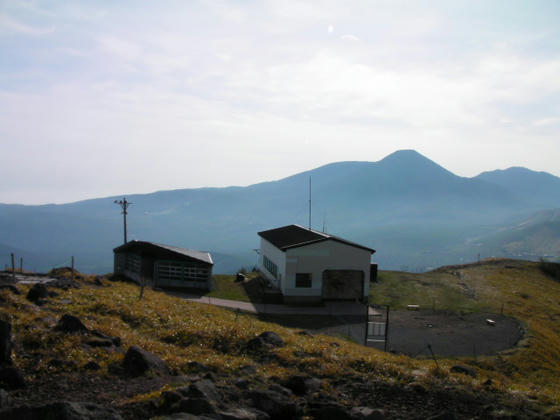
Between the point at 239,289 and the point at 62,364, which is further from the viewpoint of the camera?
the point at 239,289

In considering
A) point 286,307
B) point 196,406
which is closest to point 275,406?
point 196,406

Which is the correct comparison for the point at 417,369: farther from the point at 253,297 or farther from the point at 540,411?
the point at 253,297

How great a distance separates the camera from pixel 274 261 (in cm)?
4762

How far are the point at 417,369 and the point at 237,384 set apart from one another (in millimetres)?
7135

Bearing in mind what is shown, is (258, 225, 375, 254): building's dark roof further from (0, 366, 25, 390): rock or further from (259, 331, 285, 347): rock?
(0, 366, 25, 390): rock

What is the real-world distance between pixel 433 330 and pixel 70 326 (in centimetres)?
2676

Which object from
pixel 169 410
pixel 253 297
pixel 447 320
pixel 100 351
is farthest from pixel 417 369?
pixel 253 297

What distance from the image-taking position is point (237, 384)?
11820 millimetres

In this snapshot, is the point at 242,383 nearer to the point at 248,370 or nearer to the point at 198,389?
the point at 248,370

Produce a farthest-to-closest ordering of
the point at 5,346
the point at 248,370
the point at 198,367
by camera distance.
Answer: the point at 248,370 < the point at 198,367 < the point at 5,346

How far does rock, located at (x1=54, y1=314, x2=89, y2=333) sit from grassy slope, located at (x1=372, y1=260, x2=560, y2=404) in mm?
15255

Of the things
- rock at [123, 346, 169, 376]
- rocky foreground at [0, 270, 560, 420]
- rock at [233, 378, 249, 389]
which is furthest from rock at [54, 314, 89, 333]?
rock at [233, 378, 249, 389]

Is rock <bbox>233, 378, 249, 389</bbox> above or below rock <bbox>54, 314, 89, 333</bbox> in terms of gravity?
below

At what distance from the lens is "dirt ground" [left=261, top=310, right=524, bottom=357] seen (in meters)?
28.1
